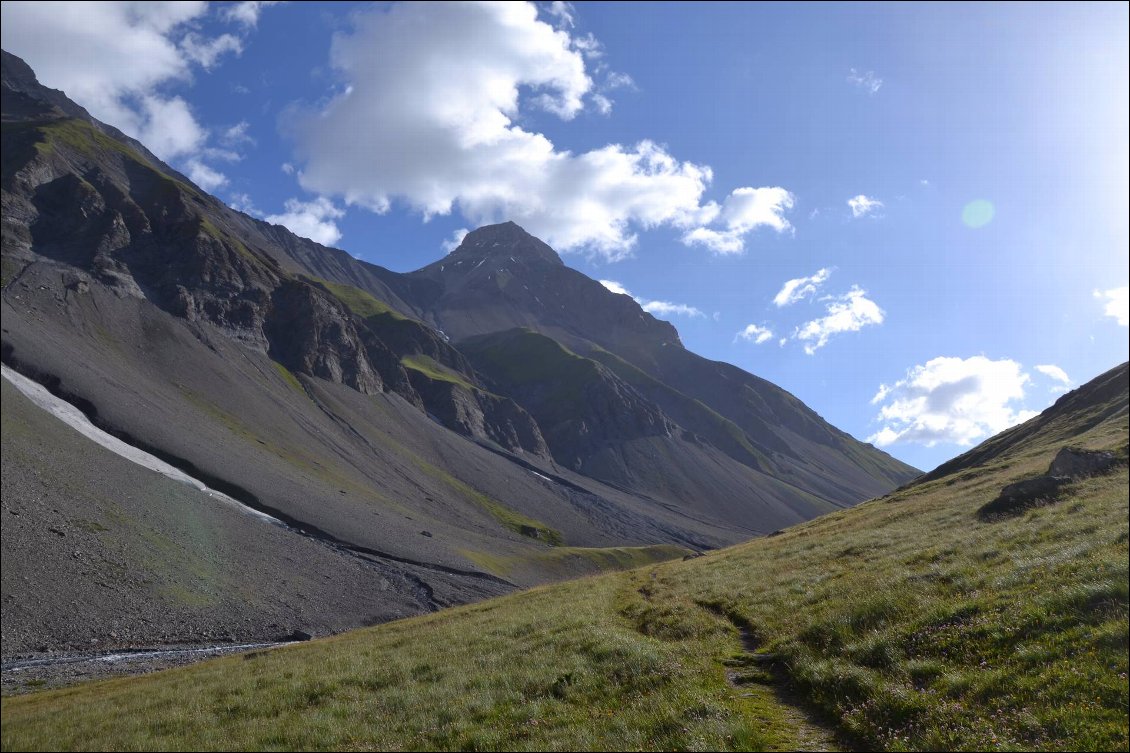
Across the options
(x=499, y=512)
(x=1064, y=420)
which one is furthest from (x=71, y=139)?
(x=1064, y=420)

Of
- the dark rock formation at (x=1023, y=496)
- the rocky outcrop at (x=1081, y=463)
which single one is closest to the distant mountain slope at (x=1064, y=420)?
the rocky outcrop at (x=1081, y=463)

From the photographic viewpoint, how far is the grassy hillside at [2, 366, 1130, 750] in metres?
10.3

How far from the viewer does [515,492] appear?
196 m

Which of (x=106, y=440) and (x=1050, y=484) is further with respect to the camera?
(x=106, y=440)

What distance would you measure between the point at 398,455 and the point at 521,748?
558 feet

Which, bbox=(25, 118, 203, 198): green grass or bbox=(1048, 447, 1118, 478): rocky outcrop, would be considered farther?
bbox=(25, 118, 203, 198): green grass

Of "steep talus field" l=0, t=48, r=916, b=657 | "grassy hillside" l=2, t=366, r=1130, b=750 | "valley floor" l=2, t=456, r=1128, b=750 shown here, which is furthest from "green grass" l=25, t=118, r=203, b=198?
"valley floor" l=2, t=456, r=1128, b=750

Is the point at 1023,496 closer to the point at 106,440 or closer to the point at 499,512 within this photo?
the point at 106,440

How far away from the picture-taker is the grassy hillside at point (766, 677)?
1029 cm

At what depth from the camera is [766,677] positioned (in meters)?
14.4

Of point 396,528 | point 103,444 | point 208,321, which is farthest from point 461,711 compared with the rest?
point 208,321

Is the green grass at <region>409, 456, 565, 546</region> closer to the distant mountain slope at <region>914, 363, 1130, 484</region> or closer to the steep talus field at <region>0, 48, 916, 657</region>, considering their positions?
the steep talus field at <region>0, 48, 916, 657</region>

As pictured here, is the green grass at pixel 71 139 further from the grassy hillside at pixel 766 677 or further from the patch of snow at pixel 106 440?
the grassy hillside at pixel 766 677

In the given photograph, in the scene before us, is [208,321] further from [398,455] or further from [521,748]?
[521,748]
